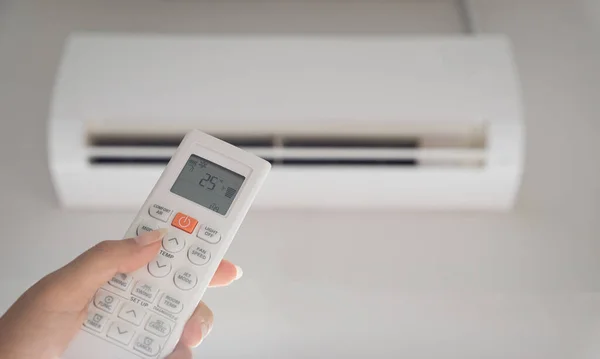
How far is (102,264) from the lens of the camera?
56 cm

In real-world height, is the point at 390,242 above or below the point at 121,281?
above

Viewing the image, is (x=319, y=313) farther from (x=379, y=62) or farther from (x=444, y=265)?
(x=379, y=62)

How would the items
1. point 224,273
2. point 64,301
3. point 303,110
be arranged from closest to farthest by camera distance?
point 64,301 → point 224,273 → point 303,110

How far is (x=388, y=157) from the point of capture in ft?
2.83

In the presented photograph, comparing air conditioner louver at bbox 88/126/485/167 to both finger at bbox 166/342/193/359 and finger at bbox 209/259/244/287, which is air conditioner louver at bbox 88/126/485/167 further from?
finger at bbox 166/342/193/359

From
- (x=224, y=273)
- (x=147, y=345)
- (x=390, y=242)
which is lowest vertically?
(x=147, y=345)

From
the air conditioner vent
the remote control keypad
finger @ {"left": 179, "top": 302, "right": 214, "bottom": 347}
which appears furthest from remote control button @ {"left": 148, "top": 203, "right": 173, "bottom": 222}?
the air conditioner vent

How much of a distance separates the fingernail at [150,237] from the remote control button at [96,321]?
75 mm

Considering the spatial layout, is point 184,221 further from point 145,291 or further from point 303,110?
point 303,110

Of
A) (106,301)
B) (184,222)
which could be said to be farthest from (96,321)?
(184,222)

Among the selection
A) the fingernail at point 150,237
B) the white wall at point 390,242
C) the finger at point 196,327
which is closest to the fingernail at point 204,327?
the finger at point 196,327

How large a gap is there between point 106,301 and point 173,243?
81mm

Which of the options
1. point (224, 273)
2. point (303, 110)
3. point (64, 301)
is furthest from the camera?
point (303, 110)

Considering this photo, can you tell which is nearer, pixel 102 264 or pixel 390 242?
pixel 102 264
